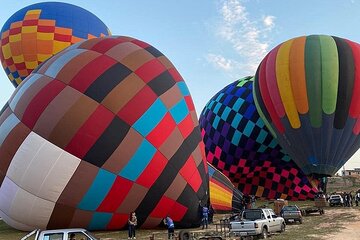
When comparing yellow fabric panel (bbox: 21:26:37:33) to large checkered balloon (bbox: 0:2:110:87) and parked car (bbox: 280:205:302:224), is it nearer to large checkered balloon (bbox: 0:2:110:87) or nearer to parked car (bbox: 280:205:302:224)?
large checkered balloon (bbox: 0:2:110:87)

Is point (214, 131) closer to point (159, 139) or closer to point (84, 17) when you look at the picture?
point (84, 17)

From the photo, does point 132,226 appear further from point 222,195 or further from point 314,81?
point 314,81

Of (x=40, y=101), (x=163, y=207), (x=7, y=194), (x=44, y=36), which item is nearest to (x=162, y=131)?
(x=163, y=207)

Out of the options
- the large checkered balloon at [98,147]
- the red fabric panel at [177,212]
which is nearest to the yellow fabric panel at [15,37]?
the large checkered balloon at [98,147]

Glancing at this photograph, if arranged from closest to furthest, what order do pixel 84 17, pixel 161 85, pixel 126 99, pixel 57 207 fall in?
pixel 57 207, pixel 126 99, pixel 161 85, pixel 84 17

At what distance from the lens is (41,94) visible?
13.9 meters

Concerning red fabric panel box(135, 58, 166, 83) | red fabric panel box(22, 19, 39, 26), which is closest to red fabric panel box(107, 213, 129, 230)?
red fabric panel box(135, 58, 166, 83)

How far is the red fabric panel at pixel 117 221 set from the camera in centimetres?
1329

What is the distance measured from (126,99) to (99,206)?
3719 mm

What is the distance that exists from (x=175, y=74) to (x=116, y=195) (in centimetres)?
551

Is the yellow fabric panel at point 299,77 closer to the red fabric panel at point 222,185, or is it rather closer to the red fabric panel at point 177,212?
the red fabric panel at point 222,185

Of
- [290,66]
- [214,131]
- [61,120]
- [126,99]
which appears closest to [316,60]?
[290,66]

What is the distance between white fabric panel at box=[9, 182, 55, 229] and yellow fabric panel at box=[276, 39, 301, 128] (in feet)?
46.7

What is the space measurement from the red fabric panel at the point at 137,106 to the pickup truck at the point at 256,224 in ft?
15.8
